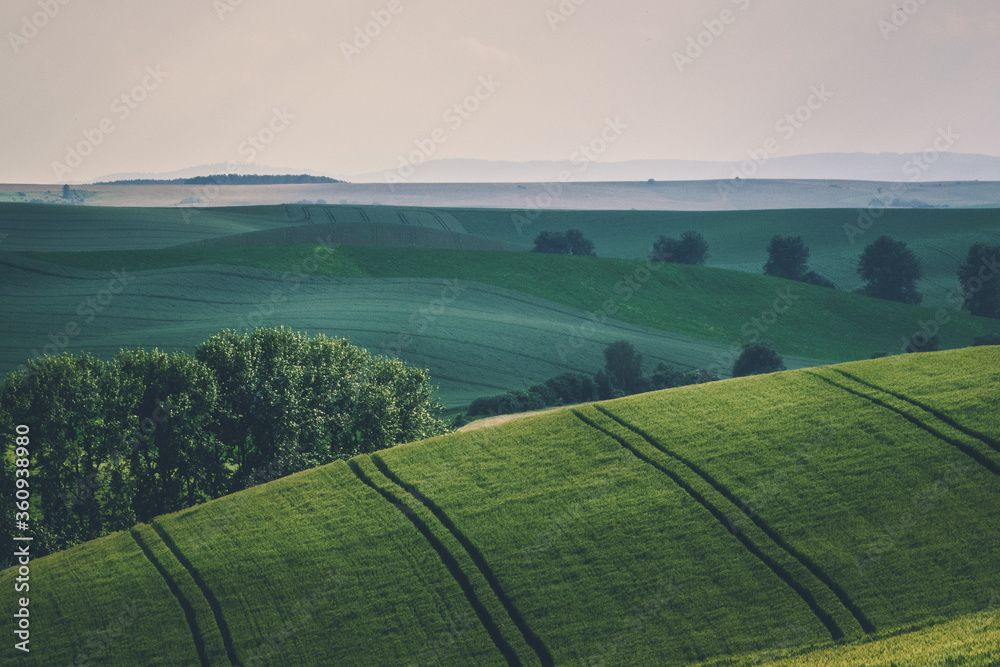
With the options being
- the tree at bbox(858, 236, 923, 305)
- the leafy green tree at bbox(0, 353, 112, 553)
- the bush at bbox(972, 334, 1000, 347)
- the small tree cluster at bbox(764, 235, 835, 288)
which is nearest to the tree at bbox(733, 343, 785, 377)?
the bush at bbox(972, 334, 1000, 347)

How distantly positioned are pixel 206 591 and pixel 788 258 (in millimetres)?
131961

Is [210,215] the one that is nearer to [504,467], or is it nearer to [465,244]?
[465,244]

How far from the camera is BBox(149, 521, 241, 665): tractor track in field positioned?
31.8 metres

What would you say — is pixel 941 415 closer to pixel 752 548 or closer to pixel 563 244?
pixel 752 548

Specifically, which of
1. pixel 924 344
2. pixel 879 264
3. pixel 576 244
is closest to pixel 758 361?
pixel 924 344

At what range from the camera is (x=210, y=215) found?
16612 cm

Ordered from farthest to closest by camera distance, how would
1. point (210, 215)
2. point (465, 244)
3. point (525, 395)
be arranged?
point (210, 215) → point (465, 244) → point (525, 395)

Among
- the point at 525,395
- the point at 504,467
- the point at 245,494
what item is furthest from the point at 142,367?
the point at 525,395

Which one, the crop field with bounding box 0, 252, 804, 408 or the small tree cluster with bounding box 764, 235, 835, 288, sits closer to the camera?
the crop field with bounding box 0, 252, 804, 408

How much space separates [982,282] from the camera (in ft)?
419

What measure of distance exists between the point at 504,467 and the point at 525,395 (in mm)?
37471

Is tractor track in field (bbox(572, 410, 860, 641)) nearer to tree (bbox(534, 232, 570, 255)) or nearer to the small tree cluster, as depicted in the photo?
tree (bbox(534, 232, 570, 255))

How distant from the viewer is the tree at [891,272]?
137 m

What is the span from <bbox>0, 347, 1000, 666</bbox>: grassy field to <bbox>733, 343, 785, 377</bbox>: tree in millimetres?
47904
